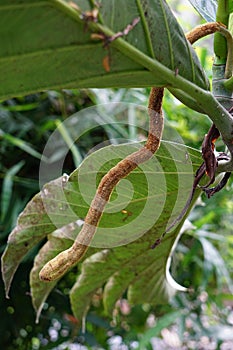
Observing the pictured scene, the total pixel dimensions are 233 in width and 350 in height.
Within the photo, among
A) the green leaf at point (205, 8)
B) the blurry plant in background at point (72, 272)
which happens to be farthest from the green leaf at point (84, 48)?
the blurry plant in background at point (72, 272)

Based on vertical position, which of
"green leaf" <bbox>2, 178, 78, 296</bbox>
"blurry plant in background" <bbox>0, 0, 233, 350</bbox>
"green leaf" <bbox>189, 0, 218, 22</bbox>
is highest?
"green leaf" <bbox>189, 0, 218, 22</bbox>

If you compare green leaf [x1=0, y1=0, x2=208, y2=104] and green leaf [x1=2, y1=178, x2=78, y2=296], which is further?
green leaf [x1=2, y1=178, x2=78, y2=296]

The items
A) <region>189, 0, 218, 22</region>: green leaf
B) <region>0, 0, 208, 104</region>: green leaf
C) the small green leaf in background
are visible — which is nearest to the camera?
<region>0, 0, 208, 104</region>: green leaf

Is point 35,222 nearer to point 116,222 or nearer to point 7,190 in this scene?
point 116,222

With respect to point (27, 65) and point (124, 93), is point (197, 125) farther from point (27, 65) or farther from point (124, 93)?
point (27, 65)

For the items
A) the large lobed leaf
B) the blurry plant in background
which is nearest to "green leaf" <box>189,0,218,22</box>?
the large lobed leaf

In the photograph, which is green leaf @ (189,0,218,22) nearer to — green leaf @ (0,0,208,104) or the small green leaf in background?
green leaf @ (0,0,208,104)
